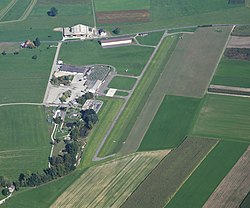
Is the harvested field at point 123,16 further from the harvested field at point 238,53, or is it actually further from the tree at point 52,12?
the harvested field at point 238,53

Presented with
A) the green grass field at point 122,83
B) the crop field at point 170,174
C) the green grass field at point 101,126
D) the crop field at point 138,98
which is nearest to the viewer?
the crop field at point 170,174

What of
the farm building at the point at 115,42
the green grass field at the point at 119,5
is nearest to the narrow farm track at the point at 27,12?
the green grass field at the point at 119,5

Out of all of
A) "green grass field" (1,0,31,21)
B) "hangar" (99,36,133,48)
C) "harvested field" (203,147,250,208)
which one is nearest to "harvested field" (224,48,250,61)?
"hangar" (99,36,133,48)

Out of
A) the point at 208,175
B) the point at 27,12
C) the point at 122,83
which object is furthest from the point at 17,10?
the point at 208,175

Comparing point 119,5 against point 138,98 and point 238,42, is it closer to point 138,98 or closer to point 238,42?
point 238,42

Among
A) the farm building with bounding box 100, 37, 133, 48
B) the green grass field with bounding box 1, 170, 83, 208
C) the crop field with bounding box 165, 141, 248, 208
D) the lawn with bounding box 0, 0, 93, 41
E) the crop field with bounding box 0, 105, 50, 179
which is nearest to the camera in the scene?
the crop field with bounding box 165, 141, 248, 208

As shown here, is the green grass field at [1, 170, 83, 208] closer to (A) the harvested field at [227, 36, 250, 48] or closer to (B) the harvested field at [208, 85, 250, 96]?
(B) the harvested field at [208, 85, 250, 96]
